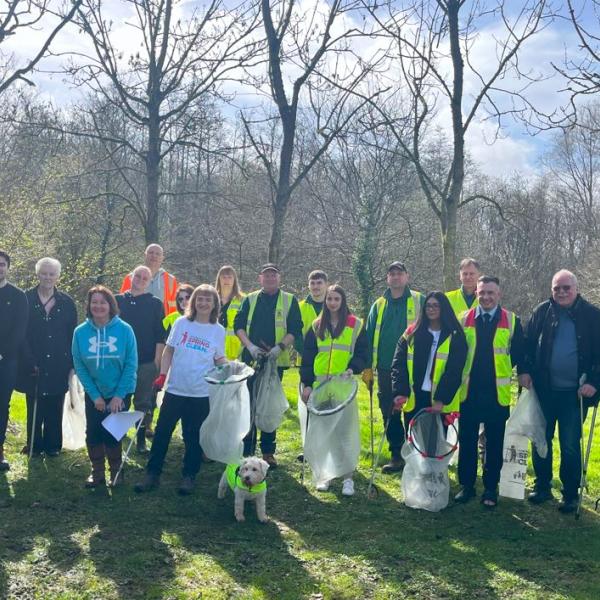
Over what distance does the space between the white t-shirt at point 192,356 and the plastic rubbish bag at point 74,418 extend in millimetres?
1389

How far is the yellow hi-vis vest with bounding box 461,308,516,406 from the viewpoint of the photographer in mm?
5527

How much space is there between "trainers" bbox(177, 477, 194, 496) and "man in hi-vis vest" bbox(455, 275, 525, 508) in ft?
7.56

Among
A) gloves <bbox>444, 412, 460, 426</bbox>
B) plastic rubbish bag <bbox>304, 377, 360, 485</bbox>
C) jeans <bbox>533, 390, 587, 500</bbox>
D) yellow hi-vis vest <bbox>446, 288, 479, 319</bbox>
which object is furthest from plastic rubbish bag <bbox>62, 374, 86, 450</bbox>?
jeans <bbox>533, 390, 587, 500</bbox>

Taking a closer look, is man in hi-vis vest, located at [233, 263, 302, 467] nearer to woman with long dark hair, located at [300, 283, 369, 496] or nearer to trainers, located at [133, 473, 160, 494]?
woman with long dark hair, located at [300, 283, 369, 496]

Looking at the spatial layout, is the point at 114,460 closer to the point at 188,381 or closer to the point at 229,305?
the point at 188,381

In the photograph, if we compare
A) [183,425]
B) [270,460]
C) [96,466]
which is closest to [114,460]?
[96,466]

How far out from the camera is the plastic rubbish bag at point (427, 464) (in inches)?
213

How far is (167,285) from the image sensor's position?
25.2 feet

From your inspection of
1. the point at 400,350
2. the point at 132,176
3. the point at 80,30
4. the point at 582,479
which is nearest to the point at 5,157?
the point at 132,176

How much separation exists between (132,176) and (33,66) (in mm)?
17810

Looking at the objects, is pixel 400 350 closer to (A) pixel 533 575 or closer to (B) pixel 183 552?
(A) pixel 533 575

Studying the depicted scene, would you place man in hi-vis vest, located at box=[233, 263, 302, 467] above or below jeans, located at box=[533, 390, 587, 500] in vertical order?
above

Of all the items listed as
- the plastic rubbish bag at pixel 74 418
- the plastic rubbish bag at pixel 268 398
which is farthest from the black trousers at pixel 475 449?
the plastic rubbish bag at pixel 74 418

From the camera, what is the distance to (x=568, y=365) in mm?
5449
